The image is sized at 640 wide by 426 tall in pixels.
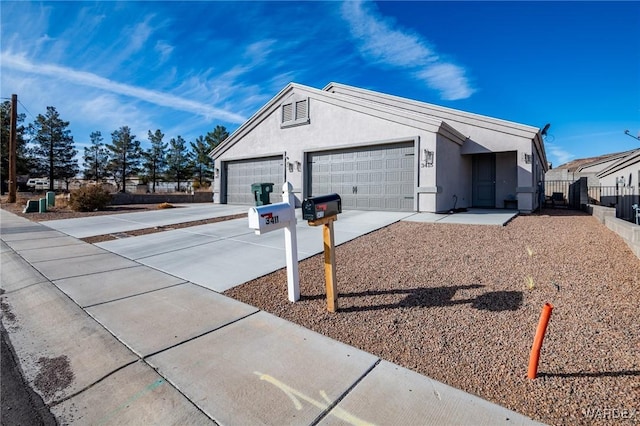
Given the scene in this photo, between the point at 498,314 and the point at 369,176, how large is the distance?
29.8ft

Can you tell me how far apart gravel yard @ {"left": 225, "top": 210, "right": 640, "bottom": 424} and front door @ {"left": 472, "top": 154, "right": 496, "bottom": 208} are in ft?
25.4

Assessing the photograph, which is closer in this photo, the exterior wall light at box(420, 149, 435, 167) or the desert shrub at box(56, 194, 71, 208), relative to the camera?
the exterior wall light at box(420, 149, 435, 167)

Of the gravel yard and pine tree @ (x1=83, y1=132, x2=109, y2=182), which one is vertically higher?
pine tree @ (x1=83, y1=132, x2=109, y2=182)

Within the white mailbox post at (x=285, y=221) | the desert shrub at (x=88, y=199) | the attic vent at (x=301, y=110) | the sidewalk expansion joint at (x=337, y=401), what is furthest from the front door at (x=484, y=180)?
the desert shrub at (x=88, y=199)

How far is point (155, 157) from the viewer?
133 ft

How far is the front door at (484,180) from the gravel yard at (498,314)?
7.75 metres

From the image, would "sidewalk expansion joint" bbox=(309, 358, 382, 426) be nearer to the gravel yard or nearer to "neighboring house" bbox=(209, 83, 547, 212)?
the gravel yard

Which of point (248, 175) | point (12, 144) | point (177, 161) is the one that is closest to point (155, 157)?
point (177, 161)

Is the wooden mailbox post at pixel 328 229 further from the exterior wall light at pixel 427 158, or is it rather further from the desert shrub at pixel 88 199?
the desert shrub at pixel 88 199

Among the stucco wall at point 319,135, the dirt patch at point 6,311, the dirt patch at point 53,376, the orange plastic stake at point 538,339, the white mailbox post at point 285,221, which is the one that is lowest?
the dirt patch at point 53,376

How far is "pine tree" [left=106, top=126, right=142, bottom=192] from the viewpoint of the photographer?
126 feet

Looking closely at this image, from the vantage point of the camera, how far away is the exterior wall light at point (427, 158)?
1073 centimetres

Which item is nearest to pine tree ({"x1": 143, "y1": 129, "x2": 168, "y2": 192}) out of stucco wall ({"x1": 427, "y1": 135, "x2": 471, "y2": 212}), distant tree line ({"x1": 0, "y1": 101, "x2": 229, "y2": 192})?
distant tree line ({"x1": 0, "y1": 101, "x2": 229, "y2": 192})

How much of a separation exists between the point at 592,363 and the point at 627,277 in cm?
270
